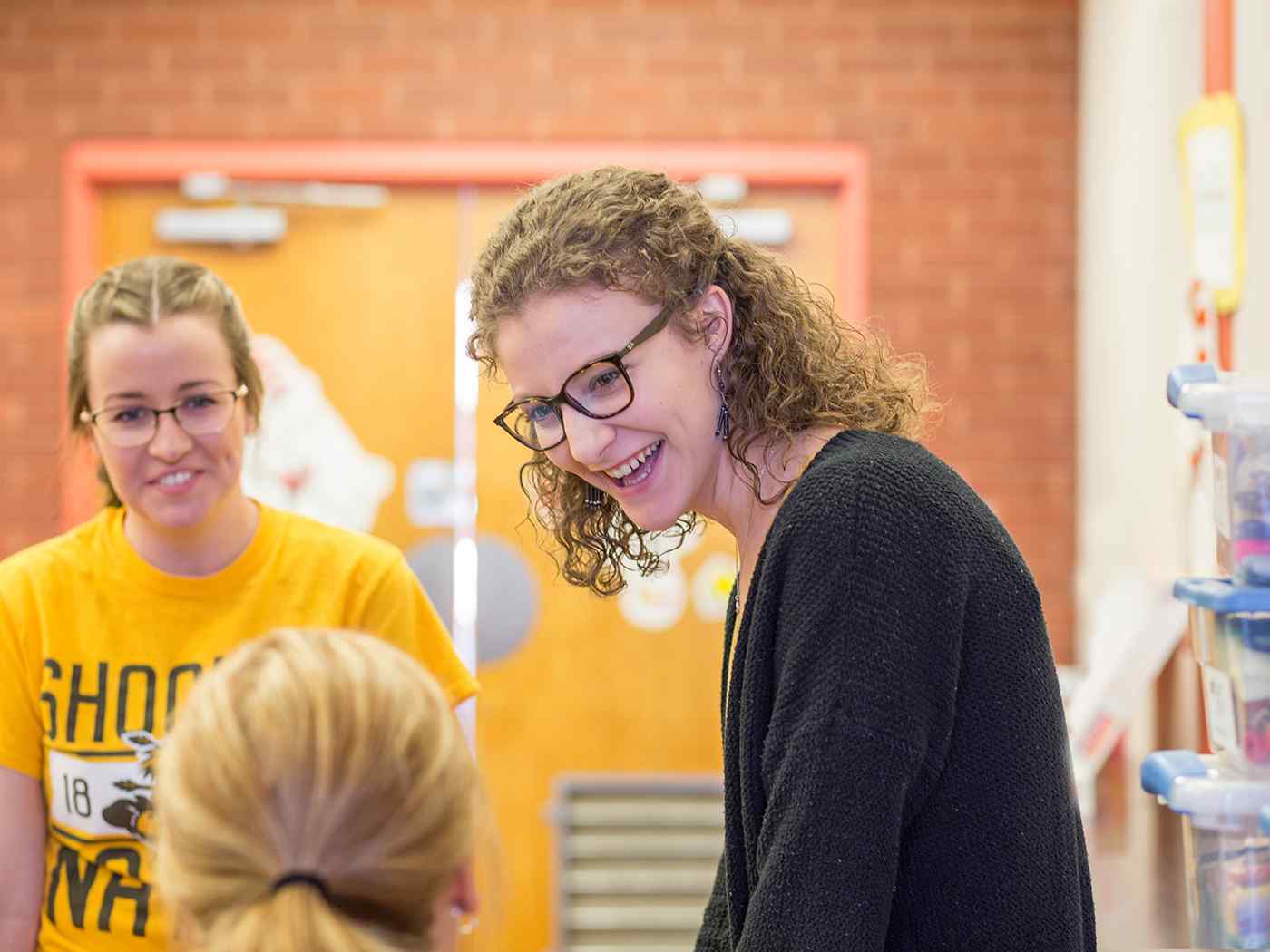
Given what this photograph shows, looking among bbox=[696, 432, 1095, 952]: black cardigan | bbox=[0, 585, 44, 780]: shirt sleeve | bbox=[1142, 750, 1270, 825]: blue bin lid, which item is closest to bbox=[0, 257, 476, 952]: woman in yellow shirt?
bbox=[0, 585, 44, 780]: shirt sleeve

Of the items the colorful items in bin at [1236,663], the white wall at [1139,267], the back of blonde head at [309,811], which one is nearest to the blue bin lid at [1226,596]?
the colorful items in bin at [1236,663]

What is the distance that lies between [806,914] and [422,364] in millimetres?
2915

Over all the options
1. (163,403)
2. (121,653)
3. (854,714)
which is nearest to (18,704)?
(121,653)

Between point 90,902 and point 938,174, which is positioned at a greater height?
point 938,174

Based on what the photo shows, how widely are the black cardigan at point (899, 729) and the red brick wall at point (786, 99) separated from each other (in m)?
2.76

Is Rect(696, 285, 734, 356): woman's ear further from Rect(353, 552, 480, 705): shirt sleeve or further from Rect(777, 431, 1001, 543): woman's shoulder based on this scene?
Rect(353, 552, 480, 705): shirt sleeve

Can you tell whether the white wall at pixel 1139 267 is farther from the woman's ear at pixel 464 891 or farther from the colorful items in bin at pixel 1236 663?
the woman's ear at pixel 464 891

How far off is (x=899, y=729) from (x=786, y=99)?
3026 mm

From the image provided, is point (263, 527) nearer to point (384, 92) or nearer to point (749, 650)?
point (749, 650)

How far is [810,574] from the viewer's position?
3.54 ft

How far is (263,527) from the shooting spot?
1714 millimetres

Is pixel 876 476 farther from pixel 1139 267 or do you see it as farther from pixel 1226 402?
pixel 1139 267

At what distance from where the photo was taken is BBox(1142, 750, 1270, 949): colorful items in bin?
1489mm

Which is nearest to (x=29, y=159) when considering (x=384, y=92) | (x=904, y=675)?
(x=384, y=92)
